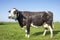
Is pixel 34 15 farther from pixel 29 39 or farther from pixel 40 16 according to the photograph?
pixel 29 39

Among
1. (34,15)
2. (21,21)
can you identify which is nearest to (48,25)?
(34,15)

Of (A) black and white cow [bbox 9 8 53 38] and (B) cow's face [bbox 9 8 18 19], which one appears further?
(A) black and white cow [bbox 9 8 53 38]

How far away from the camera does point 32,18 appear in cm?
1410

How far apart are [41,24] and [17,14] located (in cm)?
220

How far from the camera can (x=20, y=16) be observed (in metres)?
14.0

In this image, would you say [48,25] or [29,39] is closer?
[29,39]

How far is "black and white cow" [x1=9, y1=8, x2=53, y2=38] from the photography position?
13.7m

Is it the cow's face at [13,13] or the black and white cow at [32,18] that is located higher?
the cow's face at [13,13]

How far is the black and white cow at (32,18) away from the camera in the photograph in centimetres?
1371

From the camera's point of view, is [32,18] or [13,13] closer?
[13,13]

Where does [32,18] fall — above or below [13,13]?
below

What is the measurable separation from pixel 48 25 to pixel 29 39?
241 cm

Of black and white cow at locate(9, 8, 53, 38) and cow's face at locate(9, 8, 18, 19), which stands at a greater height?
cow's face at locate(9, 8, 18, 19)

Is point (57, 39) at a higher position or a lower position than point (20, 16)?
lower
